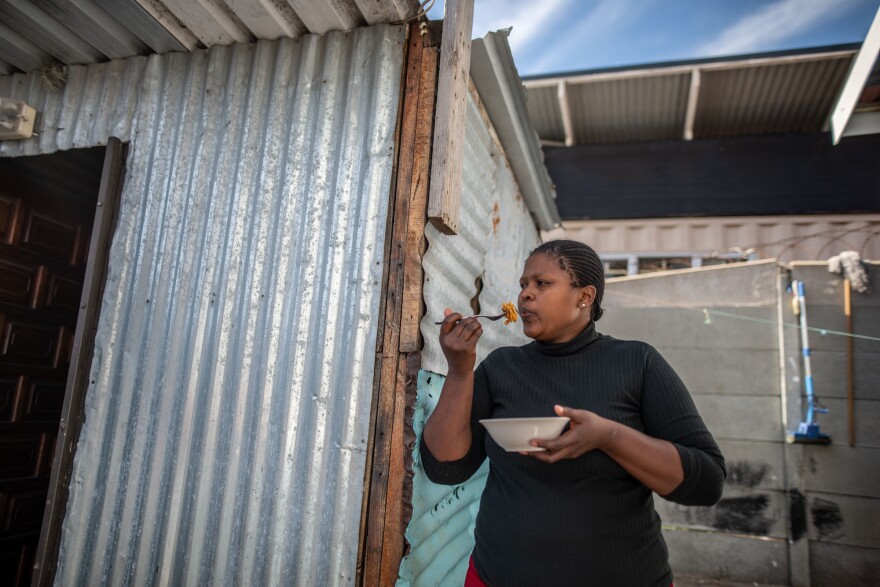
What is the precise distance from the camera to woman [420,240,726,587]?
5.22ft

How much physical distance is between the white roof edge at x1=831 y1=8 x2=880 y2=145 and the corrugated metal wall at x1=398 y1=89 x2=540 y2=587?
4.95 m

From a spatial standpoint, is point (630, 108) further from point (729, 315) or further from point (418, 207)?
point (418, 207)

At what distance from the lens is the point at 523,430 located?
1.56 metres

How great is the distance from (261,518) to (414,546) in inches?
28.2

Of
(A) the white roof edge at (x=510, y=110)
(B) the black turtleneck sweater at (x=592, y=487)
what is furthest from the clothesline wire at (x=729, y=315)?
(B) the black turtleneck sweater at (x=592, y=487)

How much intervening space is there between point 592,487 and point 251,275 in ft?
6.26

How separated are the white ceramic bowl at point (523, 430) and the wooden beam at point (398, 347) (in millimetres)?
931

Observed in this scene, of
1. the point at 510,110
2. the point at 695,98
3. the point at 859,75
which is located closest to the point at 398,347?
the point at 510,110

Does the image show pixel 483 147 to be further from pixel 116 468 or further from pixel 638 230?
pixel 638 230

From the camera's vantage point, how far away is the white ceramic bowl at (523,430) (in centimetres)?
152

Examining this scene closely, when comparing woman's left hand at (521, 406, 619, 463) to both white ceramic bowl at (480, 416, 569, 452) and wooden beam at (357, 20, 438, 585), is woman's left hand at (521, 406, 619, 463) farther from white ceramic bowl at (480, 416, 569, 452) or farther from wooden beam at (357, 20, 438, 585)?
wooden beam at (357, 20, 438, 585)

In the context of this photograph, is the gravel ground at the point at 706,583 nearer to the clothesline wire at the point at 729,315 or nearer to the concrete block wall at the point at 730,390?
the concrete block wall at the point at 730,390

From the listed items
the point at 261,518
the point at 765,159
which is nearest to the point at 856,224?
the point at 765,159

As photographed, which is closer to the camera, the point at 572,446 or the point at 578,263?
the point at 572,446
